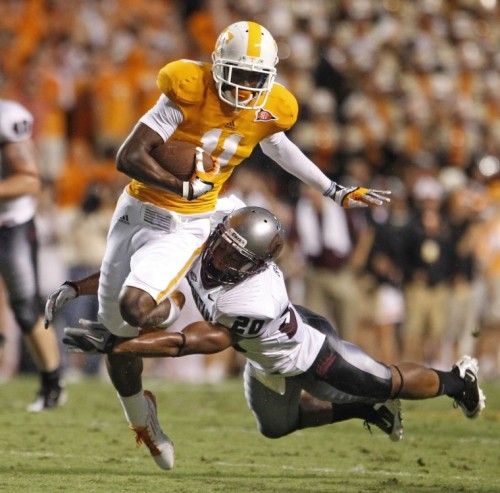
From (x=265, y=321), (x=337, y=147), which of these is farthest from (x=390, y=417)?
(x=337, y=147)

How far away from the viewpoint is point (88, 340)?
4.89m

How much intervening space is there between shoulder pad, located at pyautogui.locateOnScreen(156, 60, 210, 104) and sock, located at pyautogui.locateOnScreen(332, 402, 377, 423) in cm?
159

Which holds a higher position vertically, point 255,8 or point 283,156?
point 283,156

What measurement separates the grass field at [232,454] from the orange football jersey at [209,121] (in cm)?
127

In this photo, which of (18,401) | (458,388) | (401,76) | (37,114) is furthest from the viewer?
(401,76)

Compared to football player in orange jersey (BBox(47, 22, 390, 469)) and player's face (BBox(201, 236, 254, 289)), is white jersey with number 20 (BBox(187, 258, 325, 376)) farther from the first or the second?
football player in orange jersey (BBox(47, 22, 390, 469))

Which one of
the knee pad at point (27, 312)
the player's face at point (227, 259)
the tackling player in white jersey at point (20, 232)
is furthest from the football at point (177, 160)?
the knee pad at point (27, 312)

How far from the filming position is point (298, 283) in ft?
34.9

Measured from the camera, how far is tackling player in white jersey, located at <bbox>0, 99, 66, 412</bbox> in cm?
741

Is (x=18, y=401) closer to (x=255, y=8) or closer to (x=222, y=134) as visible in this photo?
(x=222, y=134)

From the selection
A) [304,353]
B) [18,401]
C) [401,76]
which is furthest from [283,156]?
[401,76]

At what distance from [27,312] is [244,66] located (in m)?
2.63

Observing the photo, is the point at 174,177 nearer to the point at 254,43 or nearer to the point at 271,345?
the point at 254,43

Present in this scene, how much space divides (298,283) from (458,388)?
5.01 meters
